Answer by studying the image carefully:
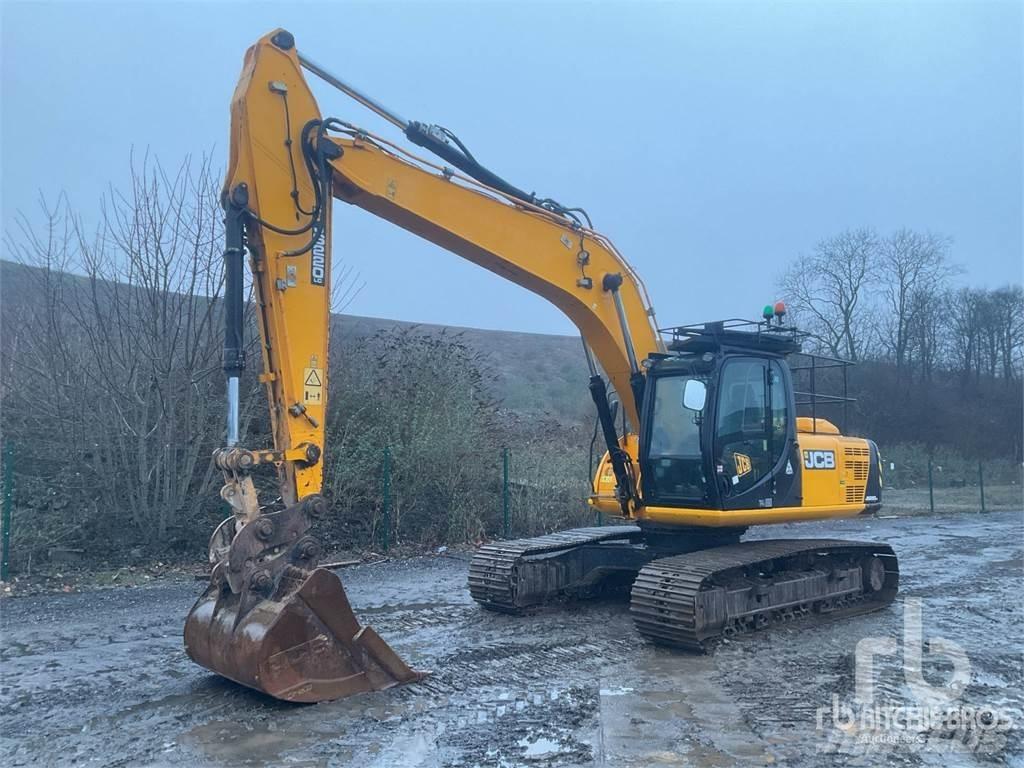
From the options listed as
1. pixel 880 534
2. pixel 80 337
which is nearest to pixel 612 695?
pixel 80 337

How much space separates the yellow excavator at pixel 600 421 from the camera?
520cm

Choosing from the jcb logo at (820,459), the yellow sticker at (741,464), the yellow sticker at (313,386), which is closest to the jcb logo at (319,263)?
the yellow sticker at (313,386)

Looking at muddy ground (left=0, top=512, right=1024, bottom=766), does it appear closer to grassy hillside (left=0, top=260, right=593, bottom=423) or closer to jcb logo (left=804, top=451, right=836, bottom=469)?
jcb logo (left=804, top=451, right=836, bottom=469)

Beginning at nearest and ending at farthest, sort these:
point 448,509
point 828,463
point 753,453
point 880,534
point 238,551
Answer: point 238,551, point 753,453, point 828,463, point 448,509, point 880,534

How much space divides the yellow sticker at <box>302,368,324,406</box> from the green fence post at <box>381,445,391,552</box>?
6.76 metres

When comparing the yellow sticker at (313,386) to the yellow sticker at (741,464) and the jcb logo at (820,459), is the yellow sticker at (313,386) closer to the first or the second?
the yellow sticker at (741,464)

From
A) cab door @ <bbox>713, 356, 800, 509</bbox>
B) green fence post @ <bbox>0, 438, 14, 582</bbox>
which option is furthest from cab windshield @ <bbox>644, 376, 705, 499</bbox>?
green fence post @ <bbox>0, 438, 14, 582</bbox>

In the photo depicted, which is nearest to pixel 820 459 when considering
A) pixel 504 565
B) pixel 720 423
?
pixel 720 423

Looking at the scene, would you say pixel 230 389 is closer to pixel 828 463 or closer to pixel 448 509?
pixel 828 463

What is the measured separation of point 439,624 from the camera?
756 cm

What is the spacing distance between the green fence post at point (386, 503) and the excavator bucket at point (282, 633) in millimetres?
6834

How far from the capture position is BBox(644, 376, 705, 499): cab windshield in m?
7.38

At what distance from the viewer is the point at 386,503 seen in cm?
1230

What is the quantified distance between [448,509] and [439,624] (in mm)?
5571
